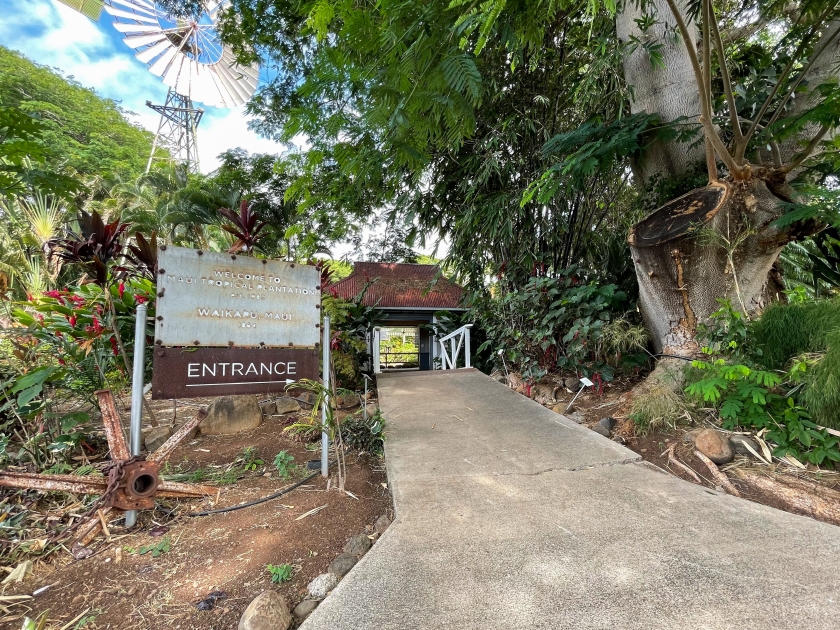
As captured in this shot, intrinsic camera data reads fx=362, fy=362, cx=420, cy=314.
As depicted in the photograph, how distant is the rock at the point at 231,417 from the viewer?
10.4 ft

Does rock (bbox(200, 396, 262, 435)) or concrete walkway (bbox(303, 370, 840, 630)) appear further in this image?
rock (bbox(200, 396, 262, 435))

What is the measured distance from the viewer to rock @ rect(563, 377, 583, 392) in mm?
4039

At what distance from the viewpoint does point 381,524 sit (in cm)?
179

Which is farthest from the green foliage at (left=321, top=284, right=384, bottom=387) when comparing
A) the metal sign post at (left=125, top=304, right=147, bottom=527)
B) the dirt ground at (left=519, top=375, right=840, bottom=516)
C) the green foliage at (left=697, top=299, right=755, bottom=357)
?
the green foliage at (left=697, top=299, right=755, bottom=357)

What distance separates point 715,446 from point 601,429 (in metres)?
0.81

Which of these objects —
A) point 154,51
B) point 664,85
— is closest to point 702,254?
point 664,85

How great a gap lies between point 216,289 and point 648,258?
3.57 meters

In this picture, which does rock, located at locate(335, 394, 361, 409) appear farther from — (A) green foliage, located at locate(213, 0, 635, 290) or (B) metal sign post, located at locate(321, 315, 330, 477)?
(A) green foliage, located at locate(213, 0, 635, 290)

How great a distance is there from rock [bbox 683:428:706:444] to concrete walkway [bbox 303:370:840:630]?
1.65 ft

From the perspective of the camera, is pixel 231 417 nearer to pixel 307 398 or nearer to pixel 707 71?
pixel 307 398

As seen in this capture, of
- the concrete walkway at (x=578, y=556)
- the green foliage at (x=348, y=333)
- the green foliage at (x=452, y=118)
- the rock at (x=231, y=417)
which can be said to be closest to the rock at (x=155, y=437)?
the rock at (x=231, y=417)

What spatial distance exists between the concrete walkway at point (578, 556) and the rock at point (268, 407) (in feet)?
5.84

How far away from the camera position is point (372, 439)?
2.83 metres

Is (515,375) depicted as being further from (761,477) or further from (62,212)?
(62,212)
